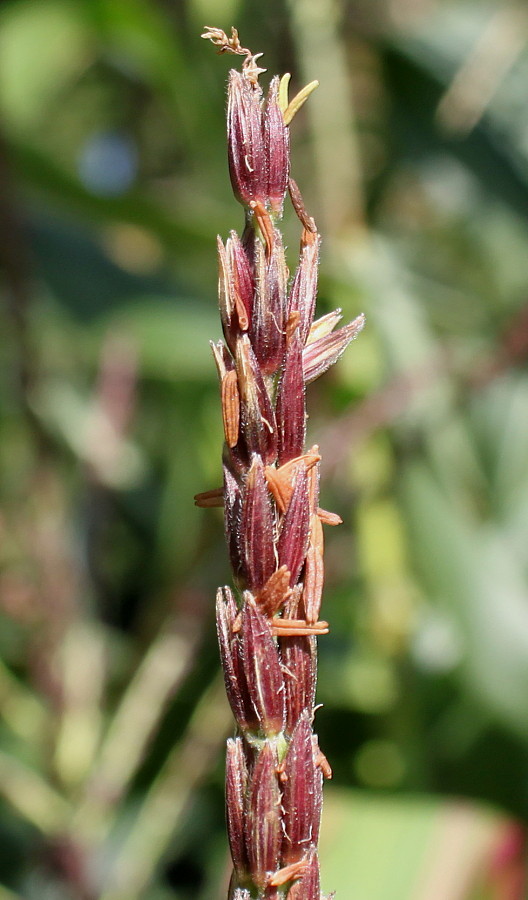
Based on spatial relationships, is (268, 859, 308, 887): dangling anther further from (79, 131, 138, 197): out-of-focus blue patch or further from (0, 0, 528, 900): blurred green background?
(79, 131, 138, 197): out-of-focus blue patch

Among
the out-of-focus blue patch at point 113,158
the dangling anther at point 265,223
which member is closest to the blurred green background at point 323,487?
the out-of-focus blue patch at point 113,158

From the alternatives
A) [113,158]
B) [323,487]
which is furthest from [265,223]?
[113,158]

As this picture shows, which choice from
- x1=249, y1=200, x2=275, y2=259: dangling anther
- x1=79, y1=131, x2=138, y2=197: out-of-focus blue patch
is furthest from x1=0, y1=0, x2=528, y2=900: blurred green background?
x1=249, y1=200, x2=275, y2=259: dangling anther

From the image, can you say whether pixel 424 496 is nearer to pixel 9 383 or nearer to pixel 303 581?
pixel 9 383

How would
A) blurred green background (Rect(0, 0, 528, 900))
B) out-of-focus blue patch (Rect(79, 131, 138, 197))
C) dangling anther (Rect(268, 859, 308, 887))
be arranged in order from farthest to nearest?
1. out-of-focus blue patch (Rect(79, 131, 138, 197))
2. blurred green background (Rect(0, 0, 528, 900))
3. dangling anther (Rect(268, 859, 308, 887))

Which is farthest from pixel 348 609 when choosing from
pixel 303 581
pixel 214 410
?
pixel 303 581

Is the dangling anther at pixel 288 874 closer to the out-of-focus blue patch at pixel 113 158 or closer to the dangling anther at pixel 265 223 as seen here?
the dangling anther at pixel 265 223

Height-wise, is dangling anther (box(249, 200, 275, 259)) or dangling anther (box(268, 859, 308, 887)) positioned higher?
dangling anther (box(249, 200, 275, 259))

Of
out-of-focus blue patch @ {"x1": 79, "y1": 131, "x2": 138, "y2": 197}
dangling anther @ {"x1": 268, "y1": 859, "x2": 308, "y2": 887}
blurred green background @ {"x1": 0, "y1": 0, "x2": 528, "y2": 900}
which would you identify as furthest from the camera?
out-of-focus blue patch @ {"x1": 79, "y1": 131, "x2": 138, "y2": 197}
